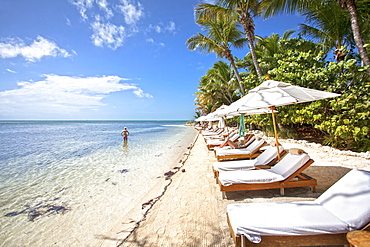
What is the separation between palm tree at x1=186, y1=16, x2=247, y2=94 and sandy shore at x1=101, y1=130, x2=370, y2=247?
8.85 meters

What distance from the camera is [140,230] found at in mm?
2635

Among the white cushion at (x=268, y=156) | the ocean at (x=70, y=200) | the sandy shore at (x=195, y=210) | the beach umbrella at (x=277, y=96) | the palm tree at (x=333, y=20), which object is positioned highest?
the palm tree at (x=333, y=20)

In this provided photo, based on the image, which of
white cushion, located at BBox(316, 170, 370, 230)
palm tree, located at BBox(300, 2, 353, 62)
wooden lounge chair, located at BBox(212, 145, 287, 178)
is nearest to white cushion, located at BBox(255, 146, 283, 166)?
wooden lounge chair, located at BBox(212, 145, 287, 178)

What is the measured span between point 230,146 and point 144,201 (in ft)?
13.4

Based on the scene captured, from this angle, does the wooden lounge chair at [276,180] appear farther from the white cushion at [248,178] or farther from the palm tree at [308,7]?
the palm tree at [308,7]

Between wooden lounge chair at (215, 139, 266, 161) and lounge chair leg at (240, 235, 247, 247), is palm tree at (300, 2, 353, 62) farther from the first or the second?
lounge chair leg at (240, 235, 247, 247)

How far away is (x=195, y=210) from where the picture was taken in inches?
117

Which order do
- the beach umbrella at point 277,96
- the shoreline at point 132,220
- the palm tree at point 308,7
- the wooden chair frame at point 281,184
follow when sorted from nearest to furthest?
the shoreline at point 132,220 → the wooden chair frame at point 281,184 → the beach umbrella at point 277,96 → the palm tree at point 308,7

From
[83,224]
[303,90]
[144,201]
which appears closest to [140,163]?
[144,201]

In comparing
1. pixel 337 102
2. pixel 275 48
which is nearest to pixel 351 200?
pixel 337 102

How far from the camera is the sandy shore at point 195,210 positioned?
92.0 inches

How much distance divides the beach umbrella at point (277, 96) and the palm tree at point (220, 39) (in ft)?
27.2

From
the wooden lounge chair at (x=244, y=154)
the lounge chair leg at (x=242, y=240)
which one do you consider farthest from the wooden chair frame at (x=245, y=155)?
the lounge chair leg at (x=242, y=240)

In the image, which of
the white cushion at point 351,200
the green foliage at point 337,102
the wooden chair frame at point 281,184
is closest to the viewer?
the white cushion at point 351,200
